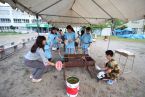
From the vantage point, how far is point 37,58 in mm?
3369

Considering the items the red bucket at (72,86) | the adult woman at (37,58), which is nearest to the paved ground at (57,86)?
the red bucket at (72,86)

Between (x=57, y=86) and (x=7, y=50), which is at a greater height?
(x=7, y=50)

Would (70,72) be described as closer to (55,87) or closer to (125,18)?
(55,87)

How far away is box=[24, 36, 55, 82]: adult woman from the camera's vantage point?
10.2 ft

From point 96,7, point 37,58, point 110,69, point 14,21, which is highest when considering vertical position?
point 14,21

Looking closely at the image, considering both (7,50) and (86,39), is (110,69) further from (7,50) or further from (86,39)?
(7,50)

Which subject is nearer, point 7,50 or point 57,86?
point 57,86

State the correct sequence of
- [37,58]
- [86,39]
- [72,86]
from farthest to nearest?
[86,39] < [37,58] < [72,86]

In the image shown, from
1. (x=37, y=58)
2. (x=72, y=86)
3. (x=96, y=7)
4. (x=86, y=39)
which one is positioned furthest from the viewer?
(x=86, y=39)

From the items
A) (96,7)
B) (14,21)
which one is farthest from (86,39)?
(14,21)

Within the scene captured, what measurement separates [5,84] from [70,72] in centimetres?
213

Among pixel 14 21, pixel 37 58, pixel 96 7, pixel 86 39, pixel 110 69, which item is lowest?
pixel 110 69

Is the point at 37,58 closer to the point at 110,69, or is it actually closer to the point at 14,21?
the point at 110,69

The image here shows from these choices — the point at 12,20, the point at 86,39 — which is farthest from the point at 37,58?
the point at 12,20
